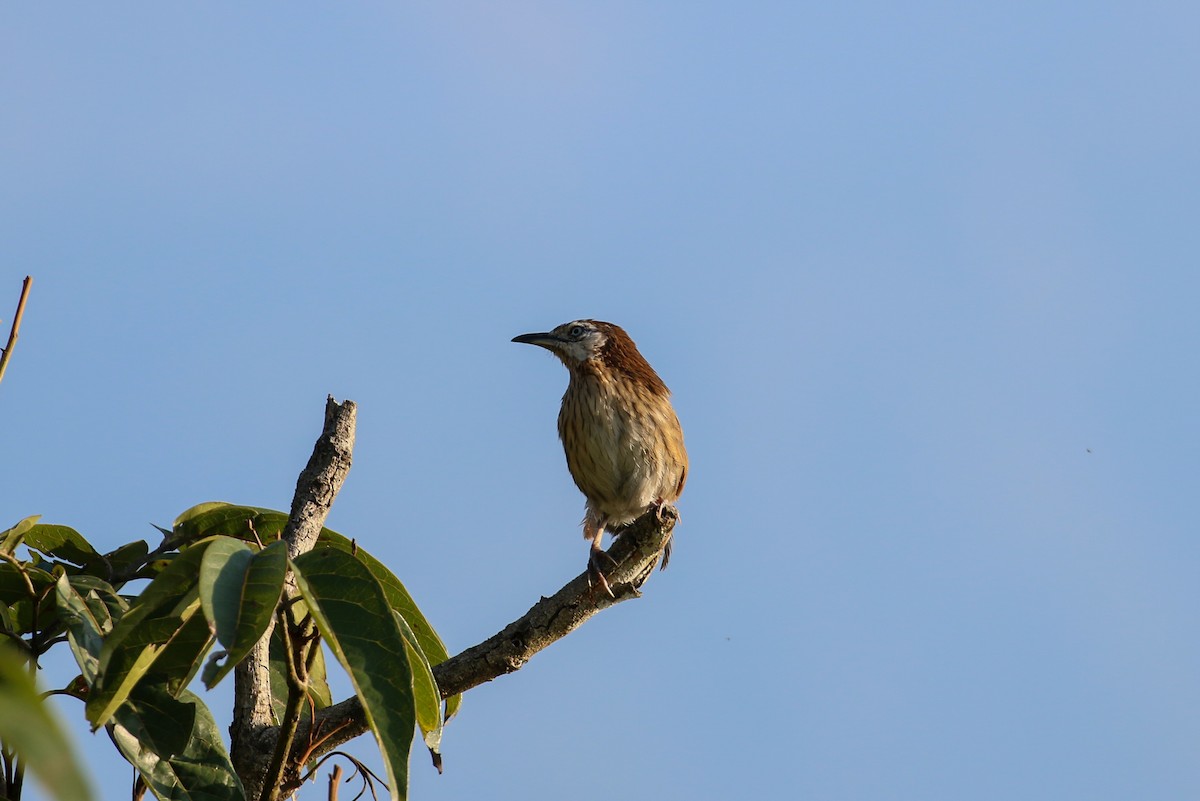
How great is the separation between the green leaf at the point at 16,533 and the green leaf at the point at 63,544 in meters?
0.12

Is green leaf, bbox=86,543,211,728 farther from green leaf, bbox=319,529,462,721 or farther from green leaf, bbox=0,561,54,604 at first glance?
green leaf, bbox=319,529,462,721

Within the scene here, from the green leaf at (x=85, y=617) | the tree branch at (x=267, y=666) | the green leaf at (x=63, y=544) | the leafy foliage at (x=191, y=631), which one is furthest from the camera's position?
the tree branch at (x=267, y=666)

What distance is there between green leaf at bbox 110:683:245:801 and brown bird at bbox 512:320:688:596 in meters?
3.80

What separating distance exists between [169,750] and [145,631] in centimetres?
46

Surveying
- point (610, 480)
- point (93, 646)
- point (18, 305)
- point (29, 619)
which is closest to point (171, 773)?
point (93, 646)

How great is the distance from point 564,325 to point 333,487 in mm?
4013

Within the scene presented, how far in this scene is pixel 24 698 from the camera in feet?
3.09

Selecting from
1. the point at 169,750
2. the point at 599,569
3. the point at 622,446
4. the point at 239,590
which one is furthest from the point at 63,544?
the point at 622,446

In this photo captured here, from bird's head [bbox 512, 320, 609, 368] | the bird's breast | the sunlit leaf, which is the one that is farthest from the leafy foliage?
bird's head [bbox 512, 320, 609, 368]

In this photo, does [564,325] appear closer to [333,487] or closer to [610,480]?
[610,480]

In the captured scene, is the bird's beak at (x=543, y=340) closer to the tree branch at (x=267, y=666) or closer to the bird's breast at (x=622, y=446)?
the bird's breast at (x=622, y=446)

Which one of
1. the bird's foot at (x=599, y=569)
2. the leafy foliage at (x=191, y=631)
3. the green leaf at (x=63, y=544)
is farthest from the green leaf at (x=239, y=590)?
the bird's foot at (x=599, y=569)

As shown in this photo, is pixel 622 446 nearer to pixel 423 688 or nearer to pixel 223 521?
pixel 223 521

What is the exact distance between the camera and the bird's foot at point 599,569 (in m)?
4.45
